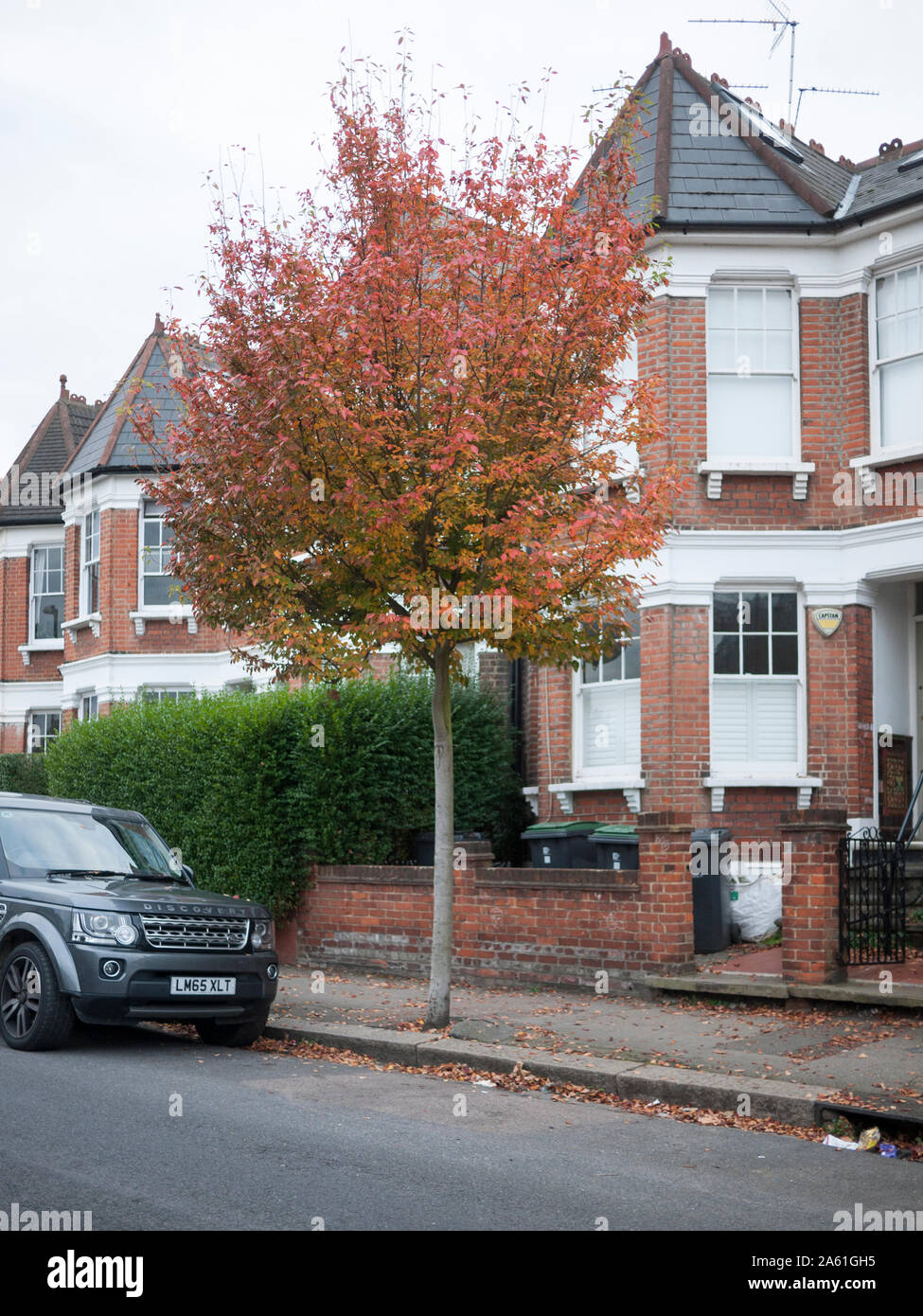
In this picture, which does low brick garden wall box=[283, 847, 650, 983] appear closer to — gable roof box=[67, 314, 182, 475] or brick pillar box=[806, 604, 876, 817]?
brick pillar box=[806, 604, 876, 817]

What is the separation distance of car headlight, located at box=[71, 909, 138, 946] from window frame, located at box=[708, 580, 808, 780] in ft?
22.8

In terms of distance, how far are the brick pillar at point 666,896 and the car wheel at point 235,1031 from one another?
3175 millimetres

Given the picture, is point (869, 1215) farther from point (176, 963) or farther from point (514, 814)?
point (514, 814)

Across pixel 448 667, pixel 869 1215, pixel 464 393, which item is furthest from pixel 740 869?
pixel 869 1215

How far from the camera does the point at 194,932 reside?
30.5ft

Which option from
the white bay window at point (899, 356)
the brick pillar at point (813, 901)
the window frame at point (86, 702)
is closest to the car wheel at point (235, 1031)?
the brick pillar at point (813, 901)

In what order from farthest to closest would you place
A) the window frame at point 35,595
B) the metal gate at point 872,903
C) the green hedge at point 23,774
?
the window frame at point 35,595, the green hedge at point 23,774, the metal gate at point 872,903

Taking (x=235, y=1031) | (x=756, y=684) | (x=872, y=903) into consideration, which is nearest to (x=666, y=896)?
(x=872, y=903)

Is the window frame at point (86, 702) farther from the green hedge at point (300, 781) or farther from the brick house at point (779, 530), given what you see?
the brick house at point (779, 530)

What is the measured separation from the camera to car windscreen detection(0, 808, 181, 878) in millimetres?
9969

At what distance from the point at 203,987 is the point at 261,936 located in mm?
766

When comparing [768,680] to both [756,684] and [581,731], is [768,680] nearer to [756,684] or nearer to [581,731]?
[756,684]

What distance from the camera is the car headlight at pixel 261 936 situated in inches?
382

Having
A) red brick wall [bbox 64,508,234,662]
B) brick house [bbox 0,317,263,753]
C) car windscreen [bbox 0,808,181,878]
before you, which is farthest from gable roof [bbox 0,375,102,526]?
car windscreen [bbox 0,808,181,878]
